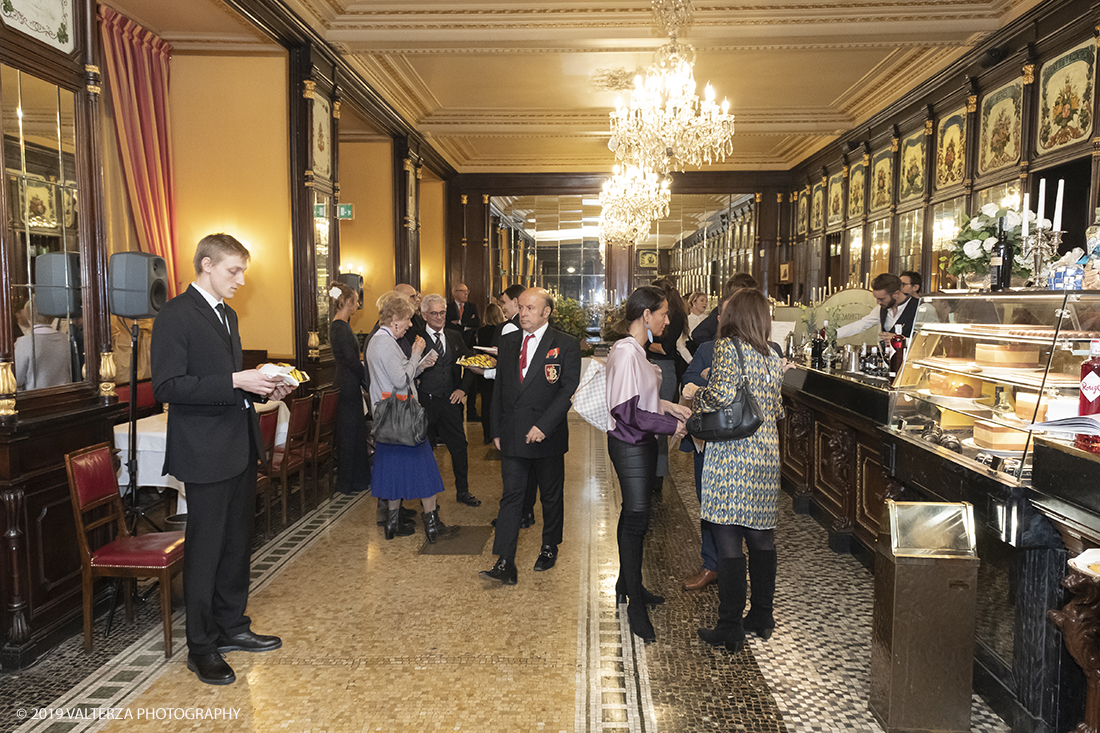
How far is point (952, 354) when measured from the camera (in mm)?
3594

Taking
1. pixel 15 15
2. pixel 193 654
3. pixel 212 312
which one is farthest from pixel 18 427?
pixel 15 15

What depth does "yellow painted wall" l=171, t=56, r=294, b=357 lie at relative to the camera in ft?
23.5

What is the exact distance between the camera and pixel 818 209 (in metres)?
13.1

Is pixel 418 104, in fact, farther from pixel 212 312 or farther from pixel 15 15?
pixel 212 312

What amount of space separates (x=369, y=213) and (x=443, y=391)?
19.8 ft

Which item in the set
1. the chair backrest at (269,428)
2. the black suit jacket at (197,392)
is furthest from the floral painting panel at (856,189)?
the black suit jacket at (197,392)

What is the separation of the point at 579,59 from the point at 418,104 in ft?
9.33

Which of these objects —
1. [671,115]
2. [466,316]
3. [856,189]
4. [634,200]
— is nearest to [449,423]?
[671,115]

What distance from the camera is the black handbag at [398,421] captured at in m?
4.88

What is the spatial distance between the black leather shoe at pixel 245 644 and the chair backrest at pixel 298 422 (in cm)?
Answer: 213

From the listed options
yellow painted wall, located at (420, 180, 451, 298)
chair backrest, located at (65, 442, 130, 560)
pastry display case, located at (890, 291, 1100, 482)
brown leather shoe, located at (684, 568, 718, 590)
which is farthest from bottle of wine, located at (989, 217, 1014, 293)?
yellow painted wall, located at (420, 180, 451, 298)

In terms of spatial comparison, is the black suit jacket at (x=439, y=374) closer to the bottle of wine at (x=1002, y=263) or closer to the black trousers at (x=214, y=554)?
the black trousers at (x=214, y=554)

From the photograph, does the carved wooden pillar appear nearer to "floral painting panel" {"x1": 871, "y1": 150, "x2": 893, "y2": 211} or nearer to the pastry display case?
the pastry display case

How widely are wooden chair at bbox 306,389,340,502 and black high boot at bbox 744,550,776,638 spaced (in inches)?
152
